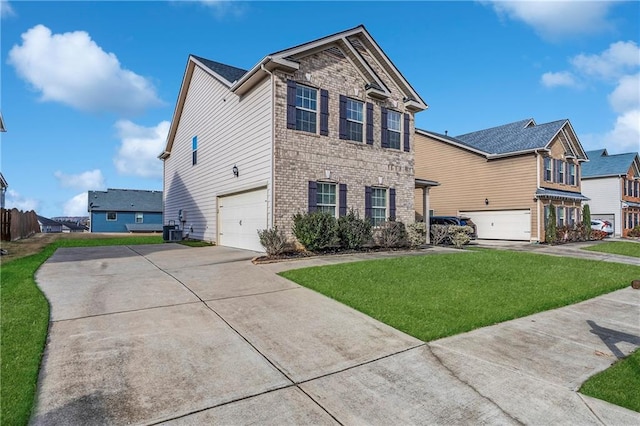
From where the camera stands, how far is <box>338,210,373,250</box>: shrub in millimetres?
12445

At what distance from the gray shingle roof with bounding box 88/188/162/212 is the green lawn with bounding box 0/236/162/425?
1540 inches

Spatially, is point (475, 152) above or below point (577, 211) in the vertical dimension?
above

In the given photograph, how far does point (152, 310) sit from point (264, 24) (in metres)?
12.1

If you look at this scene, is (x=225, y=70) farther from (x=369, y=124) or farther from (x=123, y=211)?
(x=123, y=211)

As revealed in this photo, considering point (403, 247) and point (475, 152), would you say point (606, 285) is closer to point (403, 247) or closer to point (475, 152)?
point (403, 247)

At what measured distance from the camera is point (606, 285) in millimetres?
8453

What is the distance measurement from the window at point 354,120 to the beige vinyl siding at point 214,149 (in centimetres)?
341

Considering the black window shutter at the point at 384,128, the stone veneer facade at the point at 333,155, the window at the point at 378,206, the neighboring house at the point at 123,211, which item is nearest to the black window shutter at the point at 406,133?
the stone veneer facade at the point at 333,155

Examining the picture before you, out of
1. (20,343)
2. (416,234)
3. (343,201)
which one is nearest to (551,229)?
(416,234)

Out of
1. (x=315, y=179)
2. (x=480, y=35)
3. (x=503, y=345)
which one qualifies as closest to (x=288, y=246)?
(x=315, y=179)

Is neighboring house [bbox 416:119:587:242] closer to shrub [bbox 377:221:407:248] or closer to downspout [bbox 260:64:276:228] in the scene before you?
shrub [bbox 377:221:407:248]

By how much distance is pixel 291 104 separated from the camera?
12.2 m

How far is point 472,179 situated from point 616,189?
707 inches

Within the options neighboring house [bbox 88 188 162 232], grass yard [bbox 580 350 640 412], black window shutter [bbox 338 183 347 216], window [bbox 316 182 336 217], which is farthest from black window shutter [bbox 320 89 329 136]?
neighboring house [bbox 88 188 162 232]
